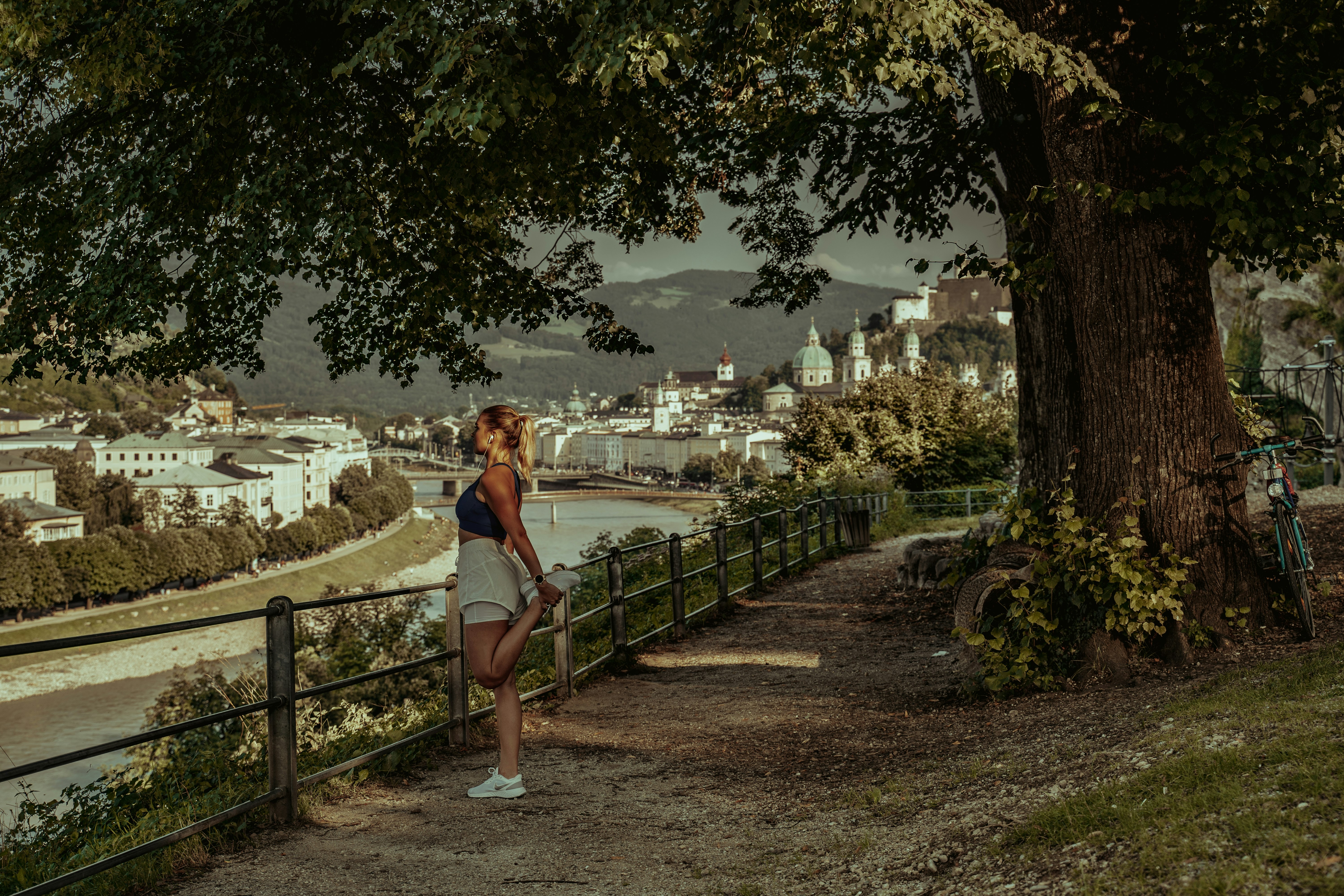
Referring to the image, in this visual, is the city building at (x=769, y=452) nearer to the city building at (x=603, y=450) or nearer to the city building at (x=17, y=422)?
the city building at (x=603, y=450)

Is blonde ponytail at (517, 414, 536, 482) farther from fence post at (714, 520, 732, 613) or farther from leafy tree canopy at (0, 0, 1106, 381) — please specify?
fence post at (714, 520, 732, 613)

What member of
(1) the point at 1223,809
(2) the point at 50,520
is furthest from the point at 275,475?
(1) the point at 1223,809

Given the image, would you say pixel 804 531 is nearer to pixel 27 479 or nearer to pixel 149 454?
pixel 27 479

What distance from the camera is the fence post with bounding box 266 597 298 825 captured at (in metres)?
4.42

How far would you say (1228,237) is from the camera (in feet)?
19.7

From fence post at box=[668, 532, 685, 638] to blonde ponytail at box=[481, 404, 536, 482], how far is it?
14.5 feet

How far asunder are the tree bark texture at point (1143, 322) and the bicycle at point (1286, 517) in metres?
0.13

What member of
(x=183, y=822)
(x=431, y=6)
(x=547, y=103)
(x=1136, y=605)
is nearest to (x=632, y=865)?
(x=183, y=822)

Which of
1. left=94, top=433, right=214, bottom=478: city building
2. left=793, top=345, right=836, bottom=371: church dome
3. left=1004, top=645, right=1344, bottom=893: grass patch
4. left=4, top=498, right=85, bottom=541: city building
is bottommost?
left=4, top=498, right=85, bottom=541: city building

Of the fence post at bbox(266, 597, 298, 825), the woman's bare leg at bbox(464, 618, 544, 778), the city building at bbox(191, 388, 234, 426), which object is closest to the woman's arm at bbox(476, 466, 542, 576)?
the woman's bare leg at bbox(464, 618, 544, 778)

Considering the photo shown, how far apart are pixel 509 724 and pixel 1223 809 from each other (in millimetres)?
2844

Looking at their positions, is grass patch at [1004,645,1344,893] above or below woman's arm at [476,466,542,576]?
below

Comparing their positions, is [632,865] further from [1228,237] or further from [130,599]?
[130,599]

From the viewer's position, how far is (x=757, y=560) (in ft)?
41.1
